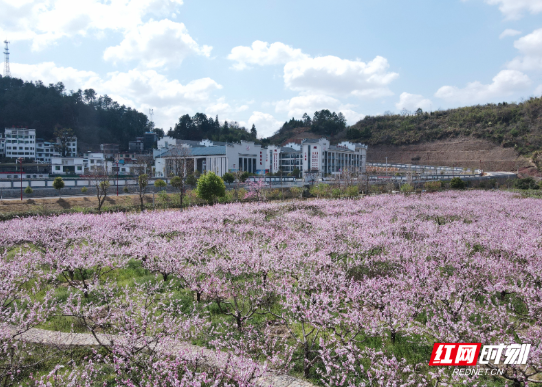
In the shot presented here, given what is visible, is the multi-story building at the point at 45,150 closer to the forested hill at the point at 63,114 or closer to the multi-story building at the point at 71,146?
the multi-story building at the point at 71,146

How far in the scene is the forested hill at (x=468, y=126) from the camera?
75.4 meters

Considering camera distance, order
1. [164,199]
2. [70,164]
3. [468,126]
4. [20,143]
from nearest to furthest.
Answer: [164,199] → [70,164] → [20,143] → [468,126]

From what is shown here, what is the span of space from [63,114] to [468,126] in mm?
109594

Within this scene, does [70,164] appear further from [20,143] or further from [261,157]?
[261,157]

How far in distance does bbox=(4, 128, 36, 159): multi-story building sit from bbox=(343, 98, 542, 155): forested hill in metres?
83.9

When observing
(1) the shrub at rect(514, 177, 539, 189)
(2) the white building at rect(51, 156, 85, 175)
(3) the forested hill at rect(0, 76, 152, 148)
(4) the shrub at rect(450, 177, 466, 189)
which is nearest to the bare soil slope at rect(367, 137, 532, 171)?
(1) the shrub at rect(514, 177, 539, 189)

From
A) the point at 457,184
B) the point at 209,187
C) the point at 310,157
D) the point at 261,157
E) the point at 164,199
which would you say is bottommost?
the point at 164,199

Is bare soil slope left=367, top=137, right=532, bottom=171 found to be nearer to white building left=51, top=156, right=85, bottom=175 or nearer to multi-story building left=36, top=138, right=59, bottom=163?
white building left=51, top=156, right=85, bottom=175

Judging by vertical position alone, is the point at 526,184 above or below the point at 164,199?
above

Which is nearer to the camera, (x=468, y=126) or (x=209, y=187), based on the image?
(x=209, y=187)

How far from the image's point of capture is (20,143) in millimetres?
75938

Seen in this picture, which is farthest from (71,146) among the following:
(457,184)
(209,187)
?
(457,184)

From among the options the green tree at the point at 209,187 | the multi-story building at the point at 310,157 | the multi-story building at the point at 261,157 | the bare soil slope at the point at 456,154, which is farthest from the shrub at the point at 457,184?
the bare soil slope at the point at 456,154

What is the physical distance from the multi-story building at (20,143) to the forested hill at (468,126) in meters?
83.9
